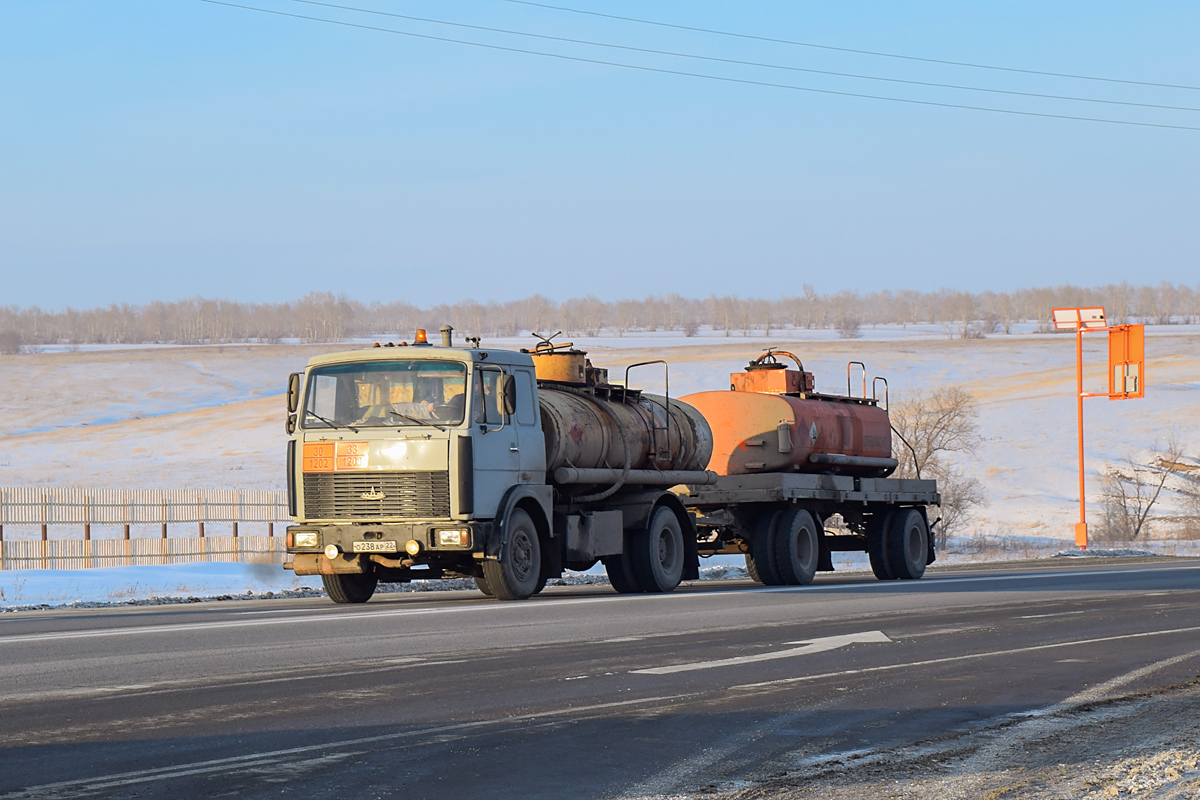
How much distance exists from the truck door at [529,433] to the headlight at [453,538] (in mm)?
1548

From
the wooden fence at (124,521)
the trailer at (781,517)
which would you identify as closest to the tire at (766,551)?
the trailer at (781,517)

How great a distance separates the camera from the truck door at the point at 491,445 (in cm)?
1591

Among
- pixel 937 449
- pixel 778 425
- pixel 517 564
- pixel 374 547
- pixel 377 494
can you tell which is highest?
pixel 778 425

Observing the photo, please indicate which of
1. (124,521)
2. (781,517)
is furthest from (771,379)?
(124,521)

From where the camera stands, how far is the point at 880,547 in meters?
23.9

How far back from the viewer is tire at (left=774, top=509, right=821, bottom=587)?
67.6 ft

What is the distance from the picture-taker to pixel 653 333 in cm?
15438

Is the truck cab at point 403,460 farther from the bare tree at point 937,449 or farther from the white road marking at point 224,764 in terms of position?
the bare tree at point 937,449

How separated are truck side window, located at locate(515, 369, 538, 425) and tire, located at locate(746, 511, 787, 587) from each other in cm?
503

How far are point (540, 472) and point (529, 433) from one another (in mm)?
517

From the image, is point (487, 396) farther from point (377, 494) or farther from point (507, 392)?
point (377, 494)

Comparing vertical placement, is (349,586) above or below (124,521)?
above

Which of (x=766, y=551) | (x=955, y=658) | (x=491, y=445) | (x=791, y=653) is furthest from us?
(x=766, y=551)

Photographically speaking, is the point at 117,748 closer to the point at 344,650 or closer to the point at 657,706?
the point at 657,706
